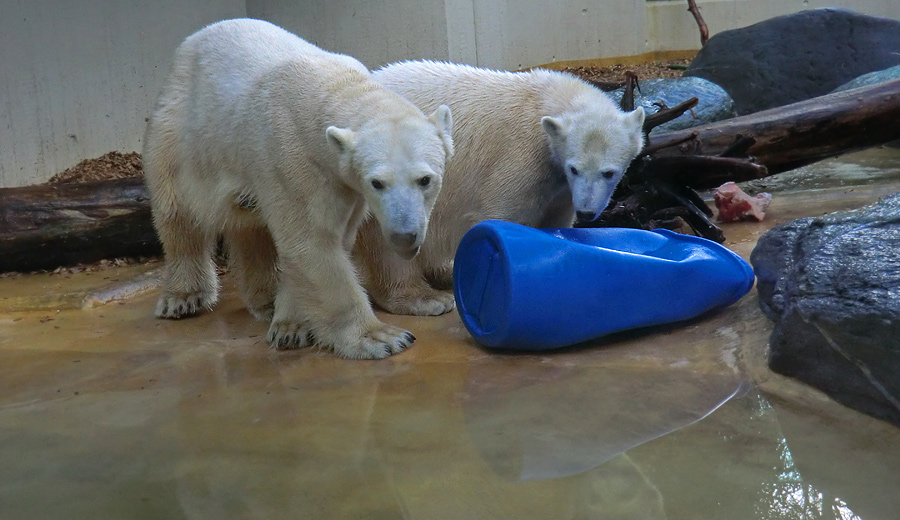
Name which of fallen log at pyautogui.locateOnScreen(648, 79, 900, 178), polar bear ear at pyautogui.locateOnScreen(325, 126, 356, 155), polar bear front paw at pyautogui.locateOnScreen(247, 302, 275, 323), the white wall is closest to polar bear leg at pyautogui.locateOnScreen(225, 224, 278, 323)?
polar bear front paw at pyautogui.locateOnScreen(247, 302, 275, 323)

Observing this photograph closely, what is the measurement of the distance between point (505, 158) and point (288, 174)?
102 centimetres

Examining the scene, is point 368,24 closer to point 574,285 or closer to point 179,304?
point 179,304

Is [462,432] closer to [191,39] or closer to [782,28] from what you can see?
[191,39]

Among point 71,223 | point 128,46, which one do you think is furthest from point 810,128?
point 128,46

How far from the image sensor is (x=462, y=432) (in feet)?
7.86

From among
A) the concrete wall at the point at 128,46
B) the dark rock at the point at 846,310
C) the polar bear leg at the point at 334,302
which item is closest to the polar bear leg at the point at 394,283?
the polar bear leg at the point at 334,302

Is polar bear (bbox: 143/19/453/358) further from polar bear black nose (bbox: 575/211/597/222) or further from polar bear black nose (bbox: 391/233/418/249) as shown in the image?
polar bear black nose (bbox: 575/211/597/222)

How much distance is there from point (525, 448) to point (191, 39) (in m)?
2.53

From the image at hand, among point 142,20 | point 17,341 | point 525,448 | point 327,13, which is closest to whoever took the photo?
point 525,448

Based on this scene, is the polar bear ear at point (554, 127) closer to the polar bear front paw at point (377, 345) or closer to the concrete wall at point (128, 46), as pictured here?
the polar bear front paw at point (377, 345)

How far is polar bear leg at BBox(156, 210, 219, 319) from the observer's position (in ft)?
12.5

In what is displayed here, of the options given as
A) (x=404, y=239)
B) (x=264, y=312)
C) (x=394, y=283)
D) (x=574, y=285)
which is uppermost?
(x=404, y=239)

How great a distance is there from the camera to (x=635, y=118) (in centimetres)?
354

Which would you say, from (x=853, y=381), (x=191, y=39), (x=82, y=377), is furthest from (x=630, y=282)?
(x=191, y=39)
